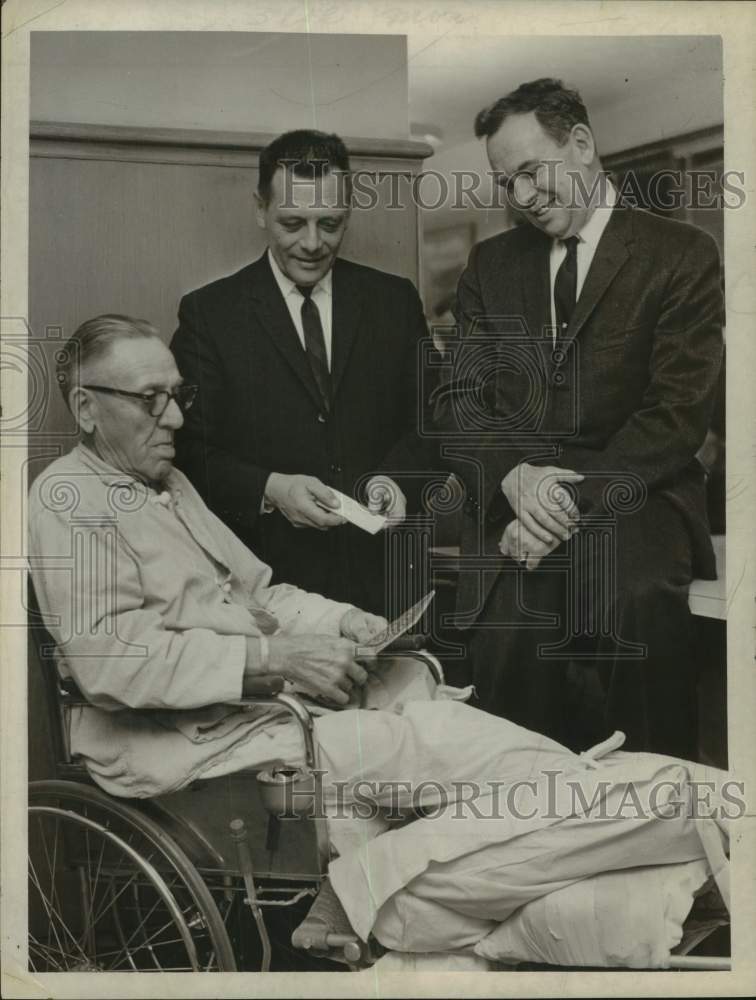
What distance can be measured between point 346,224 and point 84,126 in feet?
1.85

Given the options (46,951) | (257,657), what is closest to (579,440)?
(257,657)

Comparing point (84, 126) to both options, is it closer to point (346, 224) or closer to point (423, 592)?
point (346, 224)

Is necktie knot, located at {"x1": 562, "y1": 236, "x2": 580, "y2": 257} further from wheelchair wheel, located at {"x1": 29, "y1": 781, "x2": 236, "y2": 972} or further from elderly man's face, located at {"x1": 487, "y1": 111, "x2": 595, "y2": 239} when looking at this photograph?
wheelchair wheel, located at {"x1": 29, "y1": 781, "x2": 236, "y2": 972}

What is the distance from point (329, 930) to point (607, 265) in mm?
1436

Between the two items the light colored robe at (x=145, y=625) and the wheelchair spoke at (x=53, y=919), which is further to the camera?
the wheelchair spoke at (x=53, y=919)

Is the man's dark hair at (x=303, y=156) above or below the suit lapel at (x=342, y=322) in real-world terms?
above

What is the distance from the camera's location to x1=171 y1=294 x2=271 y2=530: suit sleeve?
7.08ft

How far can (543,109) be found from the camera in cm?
215

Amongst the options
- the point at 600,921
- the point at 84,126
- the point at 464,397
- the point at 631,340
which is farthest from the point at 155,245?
the point at 600,921

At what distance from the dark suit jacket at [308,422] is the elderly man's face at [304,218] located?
5 centimetres

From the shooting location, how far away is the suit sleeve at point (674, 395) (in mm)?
2158
